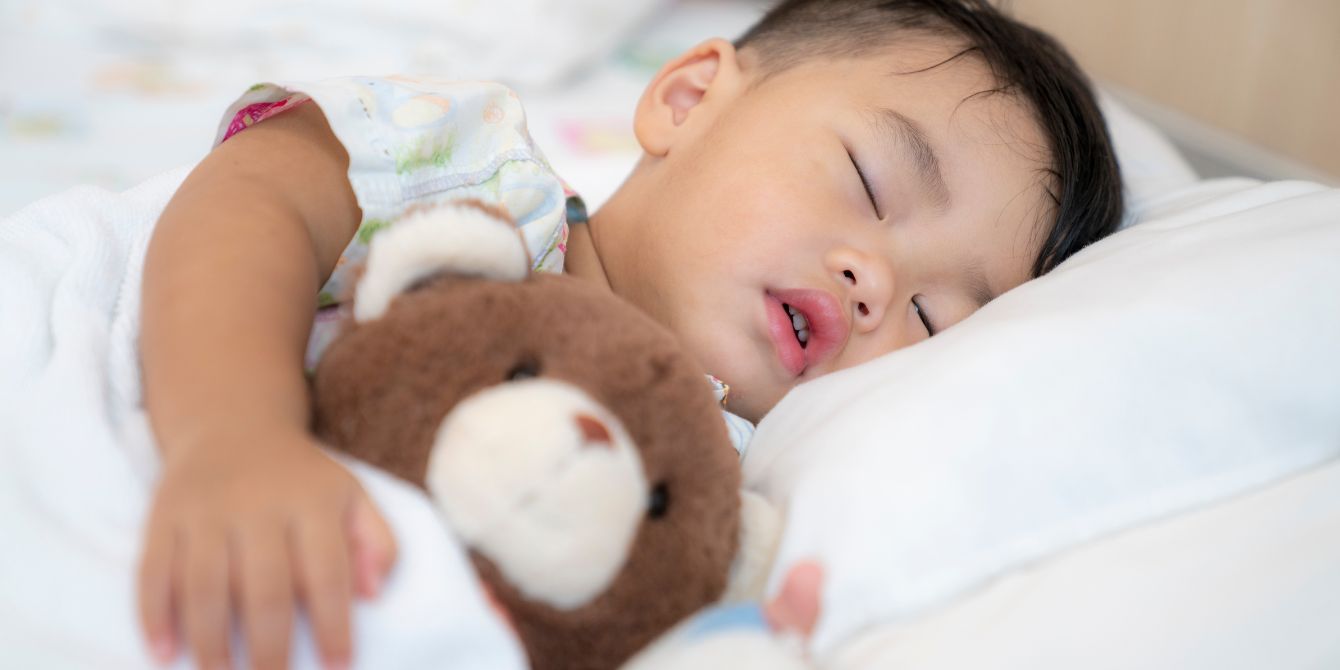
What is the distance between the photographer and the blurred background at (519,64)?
5.32 feet

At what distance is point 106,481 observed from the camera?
2.02 ft

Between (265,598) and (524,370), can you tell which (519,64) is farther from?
(265,598)

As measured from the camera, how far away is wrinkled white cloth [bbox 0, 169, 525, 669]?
1.74 feet

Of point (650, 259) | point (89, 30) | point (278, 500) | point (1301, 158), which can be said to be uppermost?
point (89, 30)

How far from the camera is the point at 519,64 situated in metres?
1.92

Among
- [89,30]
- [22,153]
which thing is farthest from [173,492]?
[89,30]

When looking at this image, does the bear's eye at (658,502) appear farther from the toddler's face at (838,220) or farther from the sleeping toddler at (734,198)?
the toddler's face at (838,220)

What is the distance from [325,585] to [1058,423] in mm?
478

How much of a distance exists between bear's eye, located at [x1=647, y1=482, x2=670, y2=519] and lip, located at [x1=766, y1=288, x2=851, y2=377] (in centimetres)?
42

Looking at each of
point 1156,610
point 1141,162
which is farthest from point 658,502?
point 1141,162

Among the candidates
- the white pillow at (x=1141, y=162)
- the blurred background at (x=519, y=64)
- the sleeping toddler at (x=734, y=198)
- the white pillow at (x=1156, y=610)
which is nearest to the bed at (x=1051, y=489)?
the white pillow at (x=1156, y=610)

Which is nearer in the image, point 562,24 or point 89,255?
point 89,255

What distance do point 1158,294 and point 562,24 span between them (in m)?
1.42

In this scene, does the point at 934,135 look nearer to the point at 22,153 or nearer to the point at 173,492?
the point at 173,492
